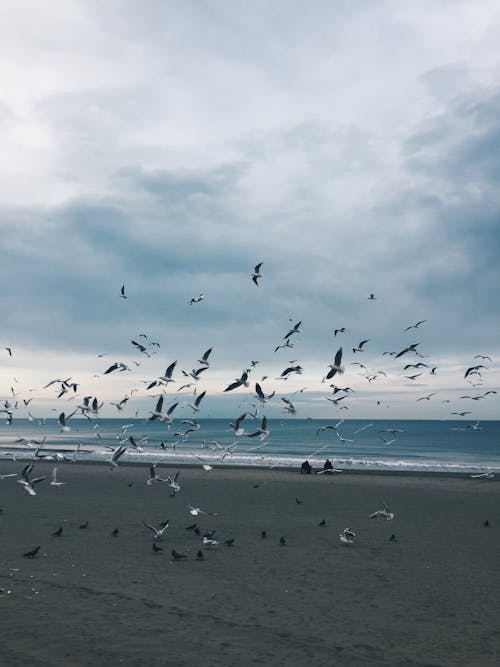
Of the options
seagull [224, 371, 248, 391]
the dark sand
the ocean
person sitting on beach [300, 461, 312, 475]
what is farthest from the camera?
the ocean

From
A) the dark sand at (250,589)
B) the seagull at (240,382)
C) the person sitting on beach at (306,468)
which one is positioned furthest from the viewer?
the person sitting on beach at (306,468)

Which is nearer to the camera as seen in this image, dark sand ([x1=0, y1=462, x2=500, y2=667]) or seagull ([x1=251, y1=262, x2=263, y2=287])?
dark sand ([x1=0, y1=462, x2=500, y2=667])

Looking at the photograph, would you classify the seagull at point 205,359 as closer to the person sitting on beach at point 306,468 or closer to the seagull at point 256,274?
the seagull at point 256,274

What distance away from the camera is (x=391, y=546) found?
17609 millimetres

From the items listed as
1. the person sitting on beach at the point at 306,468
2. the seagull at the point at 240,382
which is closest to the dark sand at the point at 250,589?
the seagull at the point at 240,382

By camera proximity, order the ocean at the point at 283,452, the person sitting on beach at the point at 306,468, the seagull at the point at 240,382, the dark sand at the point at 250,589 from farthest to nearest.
A: the ocean at the point at 283,452, the person sitting on beach at the point at 306,468, the seagull at the point at 240,382, the dark sand at the point at 250,589

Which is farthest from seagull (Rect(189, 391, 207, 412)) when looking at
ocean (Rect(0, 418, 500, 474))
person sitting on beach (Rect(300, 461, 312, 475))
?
person sitting on beach (Rect(300, 461, 312, 475))

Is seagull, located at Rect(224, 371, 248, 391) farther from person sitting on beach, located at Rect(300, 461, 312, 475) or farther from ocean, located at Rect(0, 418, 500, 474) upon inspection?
person sitting on beach, located at Rect(300, 461, 312, 475)

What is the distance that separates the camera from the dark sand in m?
9.29

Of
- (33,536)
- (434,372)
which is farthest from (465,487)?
(33,536)

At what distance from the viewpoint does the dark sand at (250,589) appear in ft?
30.5

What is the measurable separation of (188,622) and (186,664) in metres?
1.81

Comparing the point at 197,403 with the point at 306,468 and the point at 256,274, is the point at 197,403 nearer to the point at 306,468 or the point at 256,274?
the point at 256,274

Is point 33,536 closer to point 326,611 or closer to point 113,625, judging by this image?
point 113,625
